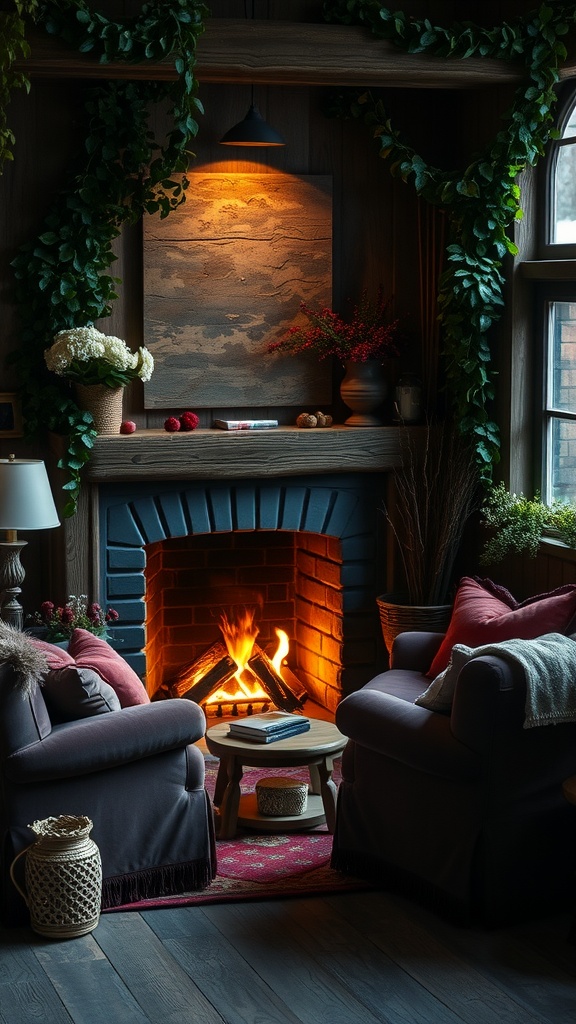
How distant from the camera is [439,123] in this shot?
229 inches

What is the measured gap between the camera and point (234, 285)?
566cm

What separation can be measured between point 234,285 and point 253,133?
0.71 meters

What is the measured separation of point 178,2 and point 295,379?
169 cm

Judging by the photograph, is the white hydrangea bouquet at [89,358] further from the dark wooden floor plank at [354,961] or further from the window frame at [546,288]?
the dark wooden floor plank at [354,961]

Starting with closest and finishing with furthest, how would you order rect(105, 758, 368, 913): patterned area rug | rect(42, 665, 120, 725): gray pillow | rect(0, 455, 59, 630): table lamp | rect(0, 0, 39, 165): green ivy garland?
rect(42, 665, 120, 725): gray pillow < rect(105, 758, 368, 913): patterned area rug < rect(0, 0, 39, 165): green ivy garland < rect(0, 455, 59, 630): table lamp

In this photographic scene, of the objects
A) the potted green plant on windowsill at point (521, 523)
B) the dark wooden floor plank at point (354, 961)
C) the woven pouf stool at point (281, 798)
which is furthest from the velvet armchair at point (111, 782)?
the potted green plant on windowsill at point (521, 523)

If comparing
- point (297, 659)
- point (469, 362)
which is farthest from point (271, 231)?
point (297, 659)

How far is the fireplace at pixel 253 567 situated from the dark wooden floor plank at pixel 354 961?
184cm

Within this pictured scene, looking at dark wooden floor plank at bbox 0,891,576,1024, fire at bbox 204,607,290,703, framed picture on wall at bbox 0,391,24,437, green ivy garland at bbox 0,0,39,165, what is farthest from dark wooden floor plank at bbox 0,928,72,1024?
green ivy garland at bbox 0,0,39,165

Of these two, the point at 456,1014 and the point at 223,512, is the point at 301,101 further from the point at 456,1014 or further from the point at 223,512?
the point at 456,1014

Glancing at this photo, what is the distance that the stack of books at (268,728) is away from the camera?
4.39 meters

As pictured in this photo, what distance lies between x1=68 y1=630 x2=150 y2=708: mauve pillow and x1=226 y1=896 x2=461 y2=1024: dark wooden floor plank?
75 centimetres

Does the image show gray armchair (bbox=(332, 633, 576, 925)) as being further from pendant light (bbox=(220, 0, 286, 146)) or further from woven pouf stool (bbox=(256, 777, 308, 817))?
pendant light (bbox=(220, 0, 286, 146))

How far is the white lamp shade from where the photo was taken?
4.78 metres
